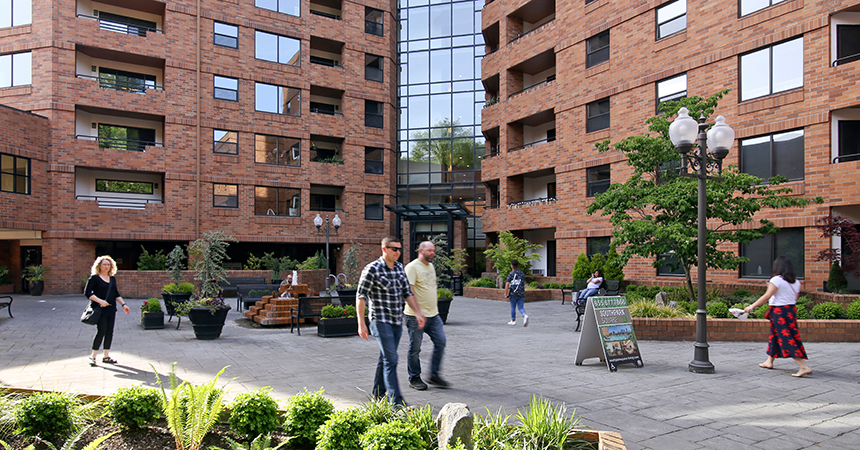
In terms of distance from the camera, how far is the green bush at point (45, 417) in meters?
4.50

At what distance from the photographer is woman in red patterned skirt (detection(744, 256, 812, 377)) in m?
7.49

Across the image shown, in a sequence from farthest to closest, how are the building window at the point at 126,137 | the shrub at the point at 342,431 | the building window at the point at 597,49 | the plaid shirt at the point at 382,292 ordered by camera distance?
1. the building window at the point at 126,137
2. the building window at the point at 597,49
3. the plaid shirt at the point at 382,292
4. the shrub at the point at 342,431

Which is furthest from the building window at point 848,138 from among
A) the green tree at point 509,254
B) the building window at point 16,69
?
the building window at point 16,69

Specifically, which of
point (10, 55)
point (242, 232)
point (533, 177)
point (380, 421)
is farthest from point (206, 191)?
point (380, 421)

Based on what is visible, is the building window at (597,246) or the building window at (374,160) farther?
the building window at (374,160)

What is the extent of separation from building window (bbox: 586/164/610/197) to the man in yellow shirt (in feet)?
56.1

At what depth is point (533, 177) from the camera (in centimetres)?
2850

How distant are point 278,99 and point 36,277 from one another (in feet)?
48.5

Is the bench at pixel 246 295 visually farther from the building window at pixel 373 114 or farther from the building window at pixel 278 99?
the building window at pixel 373 114

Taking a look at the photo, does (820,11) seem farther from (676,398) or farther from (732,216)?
(676,398)

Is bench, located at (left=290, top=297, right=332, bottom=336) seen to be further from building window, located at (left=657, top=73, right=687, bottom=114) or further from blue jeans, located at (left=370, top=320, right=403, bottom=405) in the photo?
building window, located at (left=657, top=73, right=687, bottom=114)

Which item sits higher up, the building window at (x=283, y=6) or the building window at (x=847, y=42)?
the building window at (x=283, y=6)

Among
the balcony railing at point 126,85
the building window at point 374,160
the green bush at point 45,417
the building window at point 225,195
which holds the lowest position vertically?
the green bush at point 45,417

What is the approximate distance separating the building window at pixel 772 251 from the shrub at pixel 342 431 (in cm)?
1608
